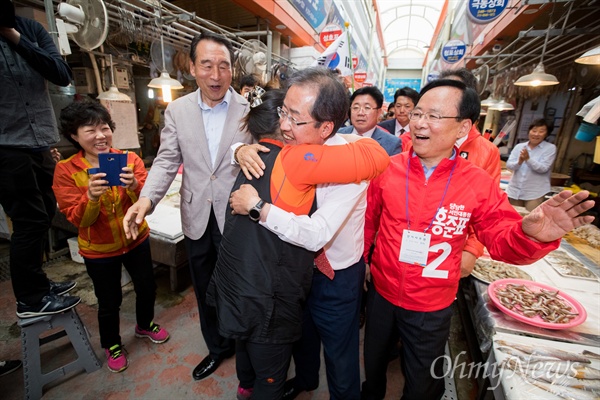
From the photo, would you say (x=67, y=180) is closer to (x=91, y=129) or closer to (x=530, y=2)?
(x=91, y=129)

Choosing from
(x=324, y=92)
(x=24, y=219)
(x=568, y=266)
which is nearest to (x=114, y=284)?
(x=24, y=219)

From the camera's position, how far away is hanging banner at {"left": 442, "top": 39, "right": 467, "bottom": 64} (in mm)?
10674

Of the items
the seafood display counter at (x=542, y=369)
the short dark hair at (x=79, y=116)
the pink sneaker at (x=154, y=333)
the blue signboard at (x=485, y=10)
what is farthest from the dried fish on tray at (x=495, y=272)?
the blue signboard at (x=485, y=10)

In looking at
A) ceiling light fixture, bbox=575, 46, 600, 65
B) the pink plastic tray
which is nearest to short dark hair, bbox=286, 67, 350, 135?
the pink plastic tray

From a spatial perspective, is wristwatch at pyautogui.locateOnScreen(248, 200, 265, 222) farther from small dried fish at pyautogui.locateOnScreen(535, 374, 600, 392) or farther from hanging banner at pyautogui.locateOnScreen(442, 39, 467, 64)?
hanging banner at pyautogui.locateOnScreen(442, 39, 467, 64)

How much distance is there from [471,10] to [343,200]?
7.80 metres

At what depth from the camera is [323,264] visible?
1.59m

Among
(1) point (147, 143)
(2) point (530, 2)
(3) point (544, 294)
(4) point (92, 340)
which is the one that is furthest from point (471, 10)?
(1) point (147, 143)

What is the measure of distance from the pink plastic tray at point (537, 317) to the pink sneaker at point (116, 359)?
9.81 ft

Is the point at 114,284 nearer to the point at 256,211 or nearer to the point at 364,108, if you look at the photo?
the point at 256,211

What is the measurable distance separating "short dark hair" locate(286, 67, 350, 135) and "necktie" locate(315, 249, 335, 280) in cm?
72

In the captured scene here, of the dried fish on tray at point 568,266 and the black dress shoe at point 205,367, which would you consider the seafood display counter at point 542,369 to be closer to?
the dried fish on tray at point 568,266

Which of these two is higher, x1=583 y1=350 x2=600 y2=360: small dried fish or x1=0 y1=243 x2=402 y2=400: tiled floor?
x1=583 y1=350 x2=600 y2=360: small dried fish

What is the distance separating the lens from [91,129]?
209 centimetres
